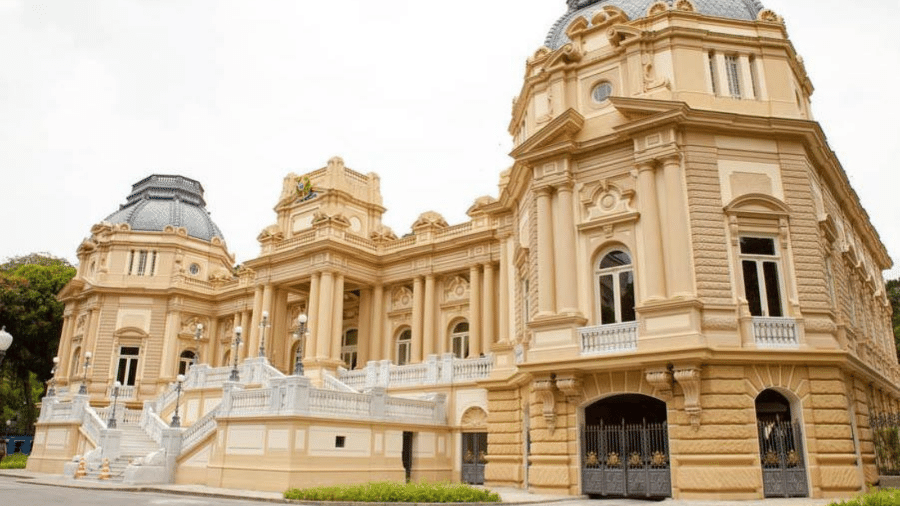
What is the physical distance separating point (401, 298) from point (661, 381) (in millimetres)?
20125

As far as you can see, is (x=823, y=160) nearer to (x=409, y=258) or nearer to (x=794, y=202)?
(x=794, y=202)

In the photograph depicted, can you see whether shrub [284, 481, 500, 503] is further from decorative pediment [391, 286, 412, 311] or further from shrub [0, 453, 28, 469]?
shrub [0, 453, 28, 469]

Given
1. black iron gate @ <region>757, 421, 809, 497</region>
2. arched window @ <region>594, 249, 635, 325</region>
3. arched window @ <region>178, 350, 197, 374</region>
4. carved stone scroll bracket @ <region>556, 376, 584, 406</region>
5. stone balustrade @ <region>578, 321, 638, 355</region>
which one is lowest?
black iron gate @ <region>757, 421, 809, 497</region>

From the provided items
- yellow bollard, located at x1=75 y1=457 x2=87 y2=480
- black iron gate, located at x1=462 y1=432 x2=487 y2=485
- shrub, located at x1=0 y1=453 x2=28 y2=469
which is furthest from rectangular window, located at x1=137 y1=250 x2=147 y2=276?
black iron gate, located at x1=462 y1=432 x2=487 y2=485

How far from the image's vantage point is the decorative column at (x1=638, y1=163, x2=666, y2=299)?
1750 centimetres

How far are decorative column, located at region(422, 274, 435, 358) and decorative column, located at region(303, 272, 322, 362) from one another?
4.92m

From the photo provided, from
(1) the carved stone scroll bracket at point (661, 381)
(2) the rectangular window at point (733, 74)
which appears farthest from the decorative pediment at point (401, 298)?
(2) the rectangular window at point (733, 74)

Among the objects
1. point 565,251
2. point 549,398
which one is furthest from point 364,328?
point 549,398

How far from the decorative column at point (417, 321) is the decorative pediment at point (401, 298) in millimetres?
1331

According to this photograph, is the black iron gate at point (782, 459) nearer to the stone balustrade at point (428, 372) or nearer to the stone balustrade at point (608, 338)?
the stone balustrade at point (608, 338)

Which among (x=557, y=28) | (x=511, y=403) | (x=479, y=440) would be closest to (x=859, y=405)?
(x=511, y=403)

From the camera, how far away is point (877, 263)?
3097 cm

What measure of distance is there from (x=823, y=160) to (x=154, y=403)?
27.6 meters

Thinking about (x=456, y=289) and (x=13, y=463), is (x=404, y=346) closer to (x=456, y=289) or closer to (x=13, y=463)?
(x=456, y=289)
